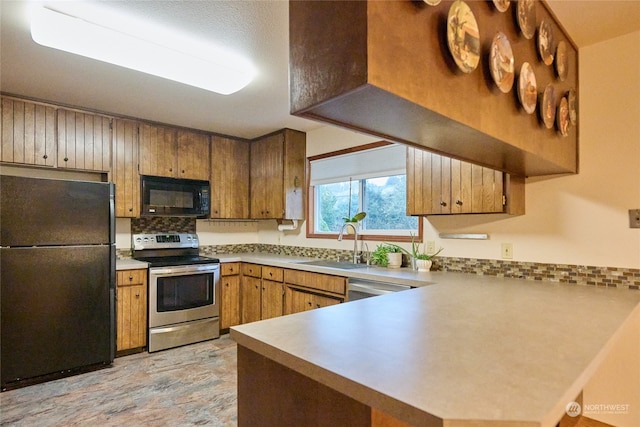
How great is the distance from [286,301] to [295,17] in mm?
2813

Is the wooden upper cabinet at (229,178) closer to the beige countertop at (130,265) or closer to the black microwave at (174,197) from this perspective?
the black microwave at (174,197)

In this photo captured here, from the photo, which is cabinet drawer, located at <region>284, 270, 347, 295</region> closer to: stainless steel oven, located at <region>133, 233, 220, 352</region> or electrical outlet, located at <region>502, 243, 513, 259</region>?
stainless steel oven, located at <region>133, 233, 220, 352</region>

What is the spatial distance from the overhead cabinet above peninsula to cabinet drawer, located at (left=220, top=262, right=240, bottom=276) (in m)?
2.95

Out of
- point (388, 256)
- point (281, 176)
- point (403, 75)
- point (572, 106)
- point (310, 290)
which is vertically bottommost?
point (310, 290)

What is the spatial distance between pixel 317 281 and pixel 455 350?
210cm

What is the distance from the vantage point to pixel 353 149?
11.5 ft

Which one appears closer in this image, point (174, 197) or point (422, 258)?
point (422, 258)

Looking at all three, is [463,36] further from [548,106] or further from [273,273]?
[273,273]

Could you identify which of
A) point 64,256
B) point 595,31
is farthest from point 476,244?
point 64,256

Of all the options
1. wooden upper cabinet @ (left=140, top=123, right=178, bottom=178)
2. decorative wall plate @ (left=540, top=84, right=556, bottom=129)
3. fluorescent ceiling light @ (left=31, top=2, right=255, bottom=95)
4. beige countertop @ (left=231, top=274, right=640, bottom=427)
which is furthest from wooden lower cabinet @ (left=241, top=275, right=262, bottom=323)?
decorative wall plate @ (left=540, top=84, right=556, bottom=129)

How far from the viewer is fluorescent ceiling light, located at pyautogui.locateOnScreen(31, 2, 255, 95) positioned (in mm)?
1863

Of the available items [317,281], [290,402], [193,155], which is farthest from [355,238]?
[290,402]

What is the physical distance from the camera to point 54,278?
→ 2.68 metres

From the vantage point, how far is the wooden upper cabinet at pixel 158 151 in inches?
140
